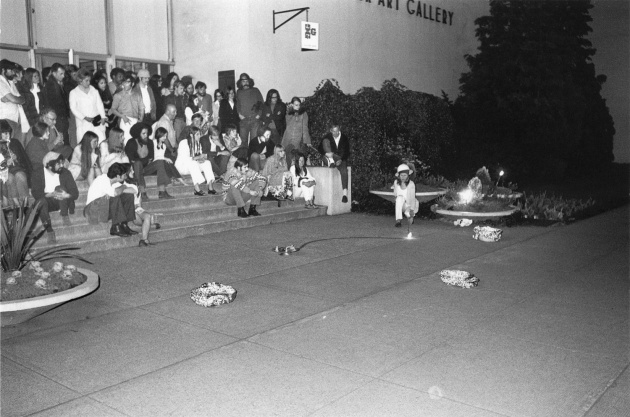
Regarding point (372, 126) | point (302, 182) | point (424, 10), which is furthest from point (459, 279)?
point (424, 10)

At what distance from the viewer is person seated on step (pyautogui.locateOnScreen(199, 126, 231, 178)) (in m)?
12.4

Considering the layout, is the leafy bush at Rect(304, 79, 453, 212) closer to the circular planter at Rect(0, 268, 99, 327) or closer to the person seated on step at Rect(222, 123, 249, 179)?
the person seated on step at Rect(222, 123, 249, 179)

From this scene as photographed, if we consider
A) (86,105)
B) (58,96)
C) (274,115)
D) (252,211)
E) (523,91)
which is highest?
(523,91)

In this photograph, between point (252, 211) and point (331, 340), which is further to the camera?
point (252, 211)

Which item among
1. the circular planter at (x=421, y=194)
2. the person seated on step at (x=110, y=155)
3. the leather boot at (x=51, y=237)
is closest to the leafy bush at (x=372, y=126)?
the circular planter at (x=421, y=194)

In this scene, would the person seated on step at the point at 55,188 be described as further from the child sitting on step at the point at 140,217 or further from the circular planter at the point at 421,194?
the circular planter at the point at 421,194

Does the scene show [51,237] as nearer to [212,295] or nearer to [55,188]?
[55,188]

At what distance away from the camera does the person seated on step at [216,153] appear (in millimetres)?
12409

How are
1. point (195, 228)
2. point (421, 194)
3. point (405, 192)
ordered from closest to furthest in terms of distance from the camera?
point (195, 228) → point (405, 192) → point (421, 194)

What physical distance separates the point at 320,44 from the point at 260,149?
6285 millimetres

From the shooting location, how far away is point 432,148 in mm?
17188

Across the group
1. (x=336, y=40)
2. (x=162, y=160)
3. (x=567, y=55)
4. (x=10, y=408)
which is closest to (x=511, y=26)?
(x=567, y=55)

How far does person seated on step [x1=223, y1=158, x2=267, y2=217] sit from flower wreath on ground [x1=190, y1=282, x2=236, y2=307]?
16.9 feet

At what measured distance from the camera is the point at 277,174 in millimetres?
13078
